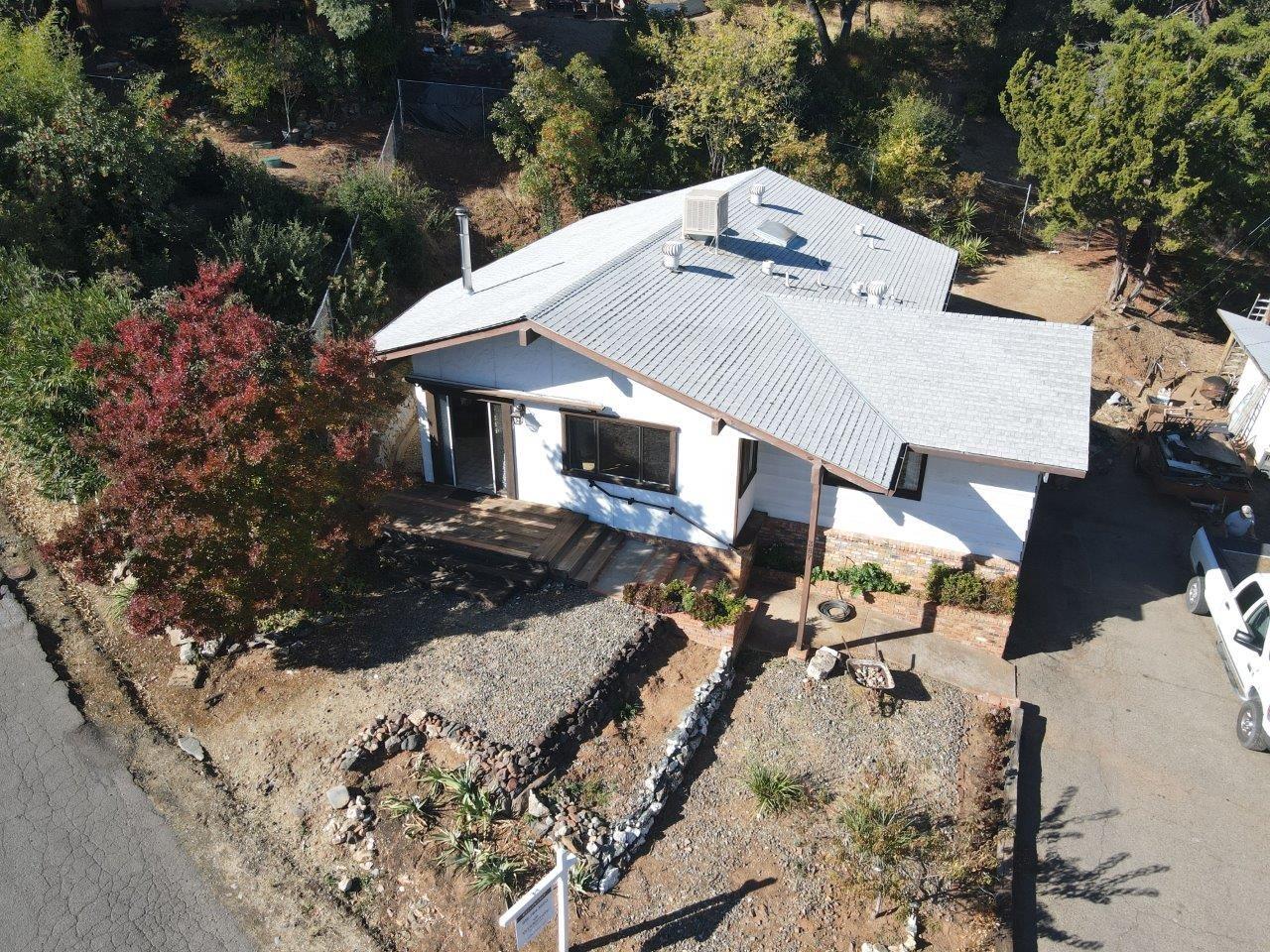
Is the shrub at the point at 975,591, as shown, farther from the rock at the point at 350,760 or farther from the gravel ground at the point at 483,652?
the rock at the point at 350,760

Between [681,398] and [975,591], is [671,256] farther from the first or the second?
[975,591]

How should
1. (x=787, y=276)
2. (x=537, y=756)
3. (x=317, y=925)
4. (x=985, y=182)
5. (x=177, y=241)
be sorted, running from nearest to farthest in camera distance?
1. (x=317, y=925)
2. (x=537, y=756)
3. (x=787, y=276)
4. (x=177, y=241)
5. (x=985, y=182)

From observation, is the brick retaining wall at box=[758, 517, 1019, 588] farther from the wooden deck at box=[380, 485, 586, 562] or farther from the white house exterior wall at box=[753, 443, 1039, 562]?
the wooden deck at box=[380, 485, 586, 562]

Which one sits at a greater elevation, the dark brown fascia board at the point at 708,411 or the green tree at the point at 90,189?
the green tree at the point at 90,189

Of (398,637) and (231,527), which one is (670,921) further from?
(231,527)

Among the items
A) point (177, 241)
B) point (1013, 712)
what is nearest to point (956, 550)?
point (1013, 712)

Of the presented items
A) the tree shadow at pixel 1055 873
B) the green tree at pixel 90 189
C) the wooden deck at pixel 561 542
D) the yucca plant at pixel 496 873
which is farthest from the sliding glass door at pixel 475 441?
the tree shadow at pixel 1055 873

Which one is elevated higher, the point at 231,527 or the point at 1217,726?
the point at 231,527

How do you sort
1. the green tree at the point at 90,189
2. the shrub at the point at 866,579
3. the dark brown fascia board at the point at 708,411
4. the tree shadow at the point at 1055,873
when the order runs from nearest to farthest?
the tree shadow at the point at 1055,873 → the dark brown fascia board at the point at 708,411 → the shrub at the point at 866,579 → the green tree at the point at 90,189
